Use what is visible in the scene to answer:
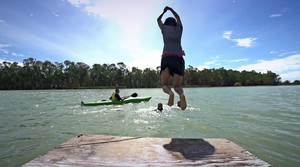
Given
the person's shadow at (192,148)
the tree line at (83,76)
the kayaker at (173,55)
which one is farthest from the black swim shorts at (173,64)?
the tree line at (83,76)

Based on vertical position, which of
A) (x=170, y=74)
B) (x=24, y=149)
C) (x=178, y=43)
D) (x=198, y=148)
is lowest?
(x=24, y=149)

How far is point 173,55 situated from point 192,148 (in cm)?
219

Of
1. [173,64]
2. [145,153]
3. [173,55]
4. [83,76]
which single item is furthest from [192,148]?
[83,76]

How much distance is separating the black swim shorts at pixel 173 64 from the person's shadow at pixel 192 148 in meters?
1.60

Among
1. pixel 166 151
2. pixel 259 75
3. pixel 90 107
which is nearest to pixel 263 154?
pixel 166 151

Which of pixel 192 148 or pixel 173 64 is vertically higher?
pixel 173 64

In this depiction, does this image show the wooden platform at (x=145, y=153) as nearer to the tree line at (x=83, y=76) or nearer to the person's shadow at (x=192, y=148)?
the person's shadow at (x=192, y=148)

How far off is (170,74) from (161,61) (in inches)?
14.6

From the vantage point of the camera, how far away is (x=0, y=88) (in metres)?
110

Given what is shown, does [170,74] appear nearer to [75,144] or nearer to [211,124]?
[75,144]

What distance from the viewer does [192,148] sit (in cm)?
363

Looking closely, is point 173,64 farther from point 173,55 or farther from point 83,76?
point 83,76

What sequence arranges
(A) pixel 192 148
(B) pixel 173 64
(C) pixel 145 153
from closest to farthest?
1. (C) pixel 145 153
2. (A) pixel 192 148
3. (B) pixel 173 64

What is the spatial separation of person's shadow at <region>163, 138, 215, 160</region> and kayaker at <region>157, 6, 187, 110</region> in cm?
121
